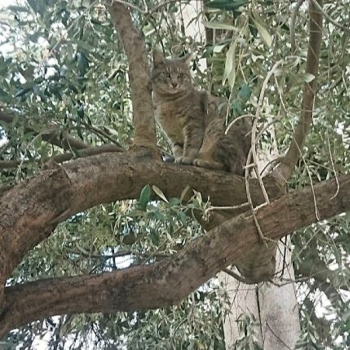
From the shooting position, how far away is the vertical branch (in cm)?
171

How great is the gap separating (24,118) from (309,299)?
5.25ft

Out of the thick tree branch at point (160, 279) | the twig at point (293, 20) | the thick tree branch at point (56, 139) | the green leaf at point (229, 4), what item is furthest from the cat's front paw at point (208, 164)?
the green leaf at point (229, 4)

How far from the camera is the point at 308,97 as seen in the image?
1644mm

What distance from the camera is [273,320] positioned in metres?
2.56

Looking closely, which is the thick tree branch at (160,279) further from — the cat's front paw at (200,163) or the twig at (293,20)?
the cat's front paw at (200,163)

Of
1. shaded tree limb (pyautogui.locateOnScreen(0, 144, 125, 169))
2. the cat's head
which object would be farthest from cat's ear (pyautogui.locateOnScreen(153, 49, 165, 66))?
shaded tree limb (pyautogui.locateOnScreen(0, 144, 125, 169))

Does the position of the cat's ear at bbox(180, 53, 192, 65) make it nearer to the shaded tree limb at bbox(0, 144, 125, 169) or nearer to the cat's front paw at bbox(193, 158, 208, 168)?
the cat's front paw at bbox(193, 158, 208, 168)

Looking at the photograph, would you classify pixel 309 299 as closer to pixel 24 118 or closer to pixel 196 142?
pixel 196 142

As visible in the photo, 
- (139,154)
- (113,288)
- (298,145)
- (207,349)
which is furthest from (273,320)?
(113,288)

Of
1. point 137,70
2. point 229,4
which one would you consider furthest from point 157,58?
point 229,4

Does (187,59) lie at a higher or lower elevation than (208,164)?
higher

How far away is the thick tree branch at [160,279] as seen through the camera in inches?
46.6

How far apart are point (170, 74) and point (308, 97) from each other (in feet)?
2.88

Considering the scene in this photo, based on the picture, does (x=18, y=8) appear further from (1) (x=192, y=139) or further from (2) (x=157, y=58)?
(1) (x=192, y=139)
